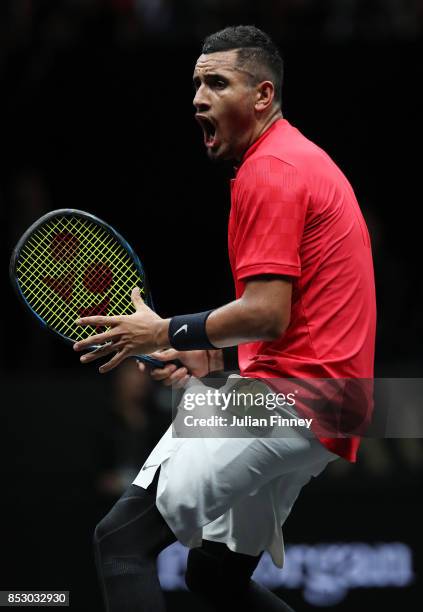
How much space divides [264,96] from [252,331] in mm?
760

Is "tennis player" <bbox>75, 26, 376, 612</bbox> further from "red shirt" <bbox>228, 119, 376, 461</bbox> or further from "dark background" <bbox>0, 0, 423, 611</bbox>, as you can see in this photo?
"dark background" <bbox>0, 0, 423, 611</bbox>

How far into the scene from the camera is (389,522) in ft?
19.3

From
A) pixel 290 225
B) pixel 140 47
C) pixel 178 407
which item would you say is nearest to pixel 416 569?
pixel 178 407

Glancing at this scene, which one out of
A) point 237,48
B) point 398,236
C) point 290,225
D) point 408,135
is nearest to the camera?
point 290,225

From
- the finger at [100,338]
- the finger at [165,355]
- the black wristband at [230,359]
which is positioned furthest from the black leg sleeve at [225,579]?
the black wristband at [230,359]

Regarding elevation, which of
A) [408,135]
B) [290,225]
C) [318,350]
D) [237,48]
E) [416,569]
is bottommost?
[416,569]

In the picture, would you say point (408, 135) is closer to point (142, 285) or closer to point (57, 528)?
point (57, 528)

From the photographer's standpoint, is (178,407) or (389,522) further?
(389,522)

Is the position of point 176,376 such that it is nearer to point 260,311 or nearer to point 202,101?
point 260,311

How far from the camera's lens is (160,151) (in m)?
7.54

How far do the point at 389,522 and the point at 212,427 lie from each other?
271 cm

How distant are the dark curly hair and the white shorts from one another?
105cm

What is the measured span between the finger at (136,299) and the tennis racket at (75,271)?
14cm

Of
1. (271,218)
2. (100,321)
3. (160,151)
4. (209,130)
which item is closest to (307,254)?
(271,218)
